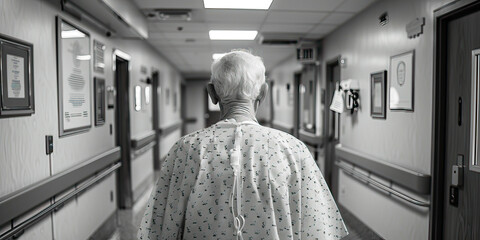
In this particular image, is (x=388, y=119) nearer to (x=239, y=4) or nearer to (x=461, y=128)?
(x=461, y=128)

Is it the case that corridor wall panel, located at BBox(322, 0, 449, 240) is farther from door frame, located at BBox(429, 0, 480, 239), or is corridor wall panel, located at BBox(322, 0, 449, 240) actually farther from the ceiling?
the ceiling

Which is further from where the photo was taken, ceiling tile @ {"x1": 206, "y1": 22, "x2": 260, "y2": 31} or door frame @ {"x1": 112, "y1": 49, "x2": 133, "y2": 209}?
ceiling tile @ {"x1": 206, "y1": 22, "x2": 260, "y2": 31}

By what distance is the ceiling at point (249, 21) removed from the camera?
13.4ft

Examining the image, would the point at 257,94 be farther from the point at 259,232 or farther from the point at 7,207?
the point at 7,207

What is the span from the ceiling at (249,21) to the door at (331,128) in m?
0.62

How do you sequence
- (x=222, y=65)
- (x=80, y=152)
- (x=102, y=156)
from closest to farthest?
1. (x=222, y=65)
2. (x=80, y=152)
3. (x=102, y=156)

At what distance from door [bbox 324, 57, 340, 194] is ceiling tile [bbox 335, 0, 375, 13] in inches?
55.6

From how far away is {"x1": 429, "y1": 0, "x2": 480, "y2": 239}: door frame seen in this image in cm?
275

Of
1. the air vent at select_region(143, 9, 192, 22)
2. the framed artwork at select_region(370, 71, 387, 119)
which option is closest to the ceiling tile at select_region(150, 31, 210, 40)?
the air vent at select_region(143, 9, 192, 22)

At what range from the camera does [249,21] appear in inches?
197

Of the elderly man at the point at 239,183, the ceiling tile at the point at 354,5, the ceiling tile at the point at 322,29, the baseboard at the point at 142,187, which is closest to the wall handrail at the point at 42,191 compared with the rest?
the elderly man at the point at 239,183

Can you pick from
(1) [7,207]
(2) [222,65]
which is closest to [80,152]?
(1) [7,207]

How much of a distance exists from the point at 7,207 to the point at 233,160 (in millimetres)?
1621

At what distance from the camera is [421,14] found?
3.06 m
